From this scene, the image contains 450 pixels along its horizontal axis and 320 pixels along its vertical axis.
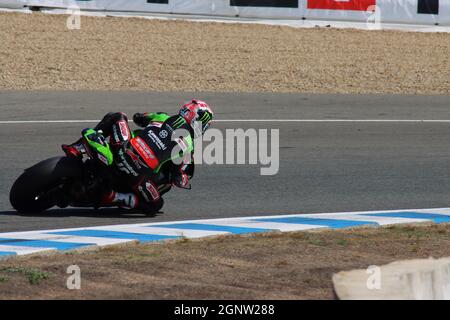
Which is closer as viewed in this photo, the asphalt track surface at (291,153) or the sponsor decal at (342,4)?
the asphalt track surface at (291,153)

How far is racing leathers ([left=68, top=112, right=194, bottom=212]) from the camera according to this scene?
10344mm

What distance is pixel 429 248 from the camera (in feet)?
31.2

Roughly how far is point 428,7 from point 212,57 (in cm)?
553

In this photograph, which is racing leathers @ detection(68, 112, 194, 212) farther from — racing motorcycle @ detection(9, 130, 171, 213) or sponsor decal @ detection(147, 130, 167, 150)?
racing motorcycle @ detection(9, 130, 171, 213)

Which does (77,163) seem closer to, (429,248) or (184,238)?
(184,238)

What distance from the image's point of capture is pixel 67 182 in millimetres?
10227

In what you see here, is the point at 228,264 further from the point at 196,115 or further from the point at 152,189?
the point at 196,115

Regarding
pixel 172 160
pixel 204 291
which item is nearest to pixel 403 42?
pixel 172 160

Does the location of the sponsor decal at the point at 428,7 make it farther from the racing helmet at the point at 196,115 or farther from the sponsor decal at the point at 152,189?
the sponsor decal at the point at 152,189

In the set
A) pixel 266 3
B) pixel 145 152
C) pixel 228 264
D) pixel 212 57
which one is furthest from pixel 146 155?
pixel 266 3

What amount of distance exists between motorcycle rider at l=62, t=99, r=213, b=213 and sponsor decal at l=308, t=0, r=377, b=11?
45.8 ft

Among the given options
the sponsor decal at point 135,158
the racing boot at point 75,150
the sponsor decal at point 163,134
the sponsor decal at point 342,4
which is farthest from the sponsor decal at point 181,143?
the sponsor decal at point 342,4

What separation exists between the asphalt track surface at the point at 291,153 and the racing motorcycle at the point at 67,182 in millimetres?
181

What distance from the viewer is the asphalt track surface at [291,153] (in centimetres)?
1139
